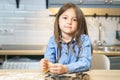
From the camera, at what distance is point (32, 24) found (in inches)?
115

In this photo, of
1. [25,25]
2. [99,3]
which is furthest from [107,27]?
[25,25]

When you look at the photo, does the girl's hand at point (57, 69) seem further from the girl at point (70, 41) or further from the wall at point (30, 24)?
the wall at point (30, 24)

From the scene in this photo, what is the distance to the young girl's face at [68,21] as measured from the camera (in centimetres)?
124

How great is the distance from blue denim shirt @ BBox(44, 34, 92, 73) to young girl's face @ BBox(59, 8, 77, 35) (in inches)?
3.0

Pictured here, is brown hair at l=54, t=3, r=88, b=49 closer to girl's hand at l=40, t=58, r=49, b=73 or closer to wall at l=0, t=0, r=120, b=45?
girl's hand at l=40, t=58, r=49, b=73

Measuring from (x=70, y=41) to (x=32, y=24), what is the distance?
1696 mm

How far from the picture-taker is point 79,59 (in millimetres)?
1226

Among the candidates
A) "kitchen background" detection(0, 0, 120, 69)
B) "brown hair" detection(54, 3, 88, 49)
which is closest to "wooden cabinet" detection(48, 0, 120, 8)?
"kitchen background" detection(0, 0, 120, 69)

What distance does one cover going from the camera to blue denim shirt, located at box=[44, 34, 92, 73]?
1153 millimetres

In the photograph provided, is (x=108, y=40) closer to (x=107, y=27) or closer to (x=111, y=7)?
(x=107, y=27)

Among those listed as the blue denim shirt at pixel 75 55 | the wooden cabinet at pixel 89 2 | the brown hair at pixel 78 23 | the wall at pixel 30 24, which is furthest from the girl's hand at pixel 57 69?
the wall at pixel 30 24

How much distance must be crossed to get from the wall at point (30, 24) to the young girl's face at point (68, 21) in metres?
1.67

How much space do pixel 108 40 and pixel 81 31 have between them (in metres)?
1.76

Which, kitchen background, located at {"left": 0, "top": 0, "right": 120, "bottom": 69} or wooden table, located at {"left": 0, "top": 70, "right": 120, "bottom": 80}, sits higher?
kitchen background, located at {"left": 0, "top": 0, "right": 120, "bottom": 69}
